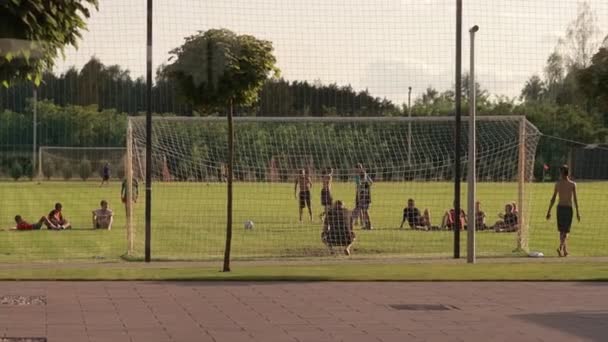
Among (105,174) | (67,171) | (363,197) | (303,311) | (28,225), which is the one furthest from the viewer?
(105,174)

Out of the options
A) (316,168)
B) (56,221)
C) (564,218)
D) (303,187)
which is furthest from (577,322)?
(56,221)

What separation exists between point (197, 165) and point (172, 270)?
10.3m

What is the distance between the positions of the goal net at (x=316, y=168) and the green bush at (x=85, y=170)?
2642mm

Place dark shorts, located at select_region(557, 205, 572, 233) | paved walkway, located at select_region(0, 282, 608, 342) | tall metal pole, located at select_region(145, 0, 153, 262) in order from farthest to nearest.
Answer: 1. dark shorts, located at select_region(557, 205, 572, 233)
2. tall metal pole, located at select_region(145, 0, 153, 262)
3. paved walkway, located at select_region(0, 282, 608, 342)

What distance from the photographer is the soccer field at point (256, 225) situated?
24203 mm

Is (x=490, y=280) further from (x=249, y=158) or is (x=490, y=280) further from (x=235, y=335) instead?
(x=249, y=158)

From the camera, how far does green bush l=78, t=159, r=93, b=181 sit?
36325 mm

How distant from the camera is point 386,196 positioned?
3497 centimetres

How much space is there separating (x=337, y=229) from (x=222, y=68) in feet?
22.0

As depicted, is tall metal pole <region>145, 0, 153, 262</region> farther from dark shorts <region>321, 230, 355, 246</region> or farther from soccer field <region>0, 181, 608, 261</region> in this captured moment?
dark shorts <region>321, 230, 355, 246</region>

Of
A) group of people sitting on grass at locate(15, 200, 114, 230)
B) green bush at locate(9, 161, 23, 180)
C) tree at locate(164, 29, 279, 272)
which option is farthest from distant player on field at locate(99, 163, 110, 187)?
tree at locate(164, 29, 279, 272)

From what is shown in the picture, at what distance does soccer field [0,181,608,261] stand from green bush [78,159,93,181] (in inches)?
30.2

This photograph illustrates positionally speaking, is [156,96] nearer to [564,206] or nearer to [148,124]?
[148,124]

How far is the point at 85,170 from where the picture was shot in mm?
37938
